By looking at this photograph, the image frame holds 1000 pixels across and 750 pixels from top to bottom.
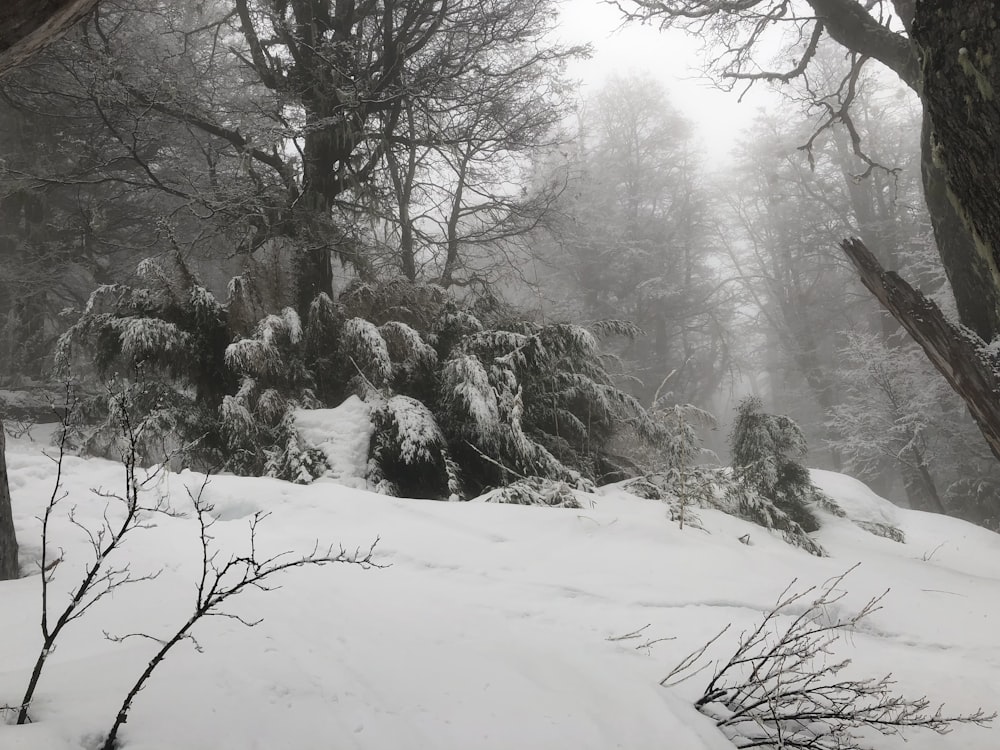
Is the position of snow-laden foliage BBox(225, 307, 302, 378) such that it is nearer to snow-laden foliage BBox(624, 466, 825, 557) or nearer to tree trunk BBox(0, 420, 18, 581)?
tree trunk BBox(0, 420, 18, 581)

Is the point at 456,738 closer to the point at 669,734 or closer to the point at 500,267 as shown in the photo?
the point at 669,734

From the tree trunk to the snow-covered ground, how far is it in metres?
0.19

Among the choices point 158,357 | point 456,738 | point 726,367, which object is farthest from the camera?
point 726,367

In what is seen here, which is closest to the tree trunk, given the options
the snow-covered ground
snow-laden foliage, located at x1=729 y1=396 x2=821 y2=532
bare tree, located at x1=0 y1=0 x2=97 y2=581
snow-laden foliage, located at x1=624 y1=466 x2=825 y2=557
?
the snow-covered ground

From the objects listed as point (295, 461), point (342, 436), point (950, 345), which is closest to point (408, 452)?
point (342, 436)

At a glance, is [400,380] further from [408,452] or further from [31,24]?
[31,24]

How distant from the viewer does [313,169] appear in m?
7.07

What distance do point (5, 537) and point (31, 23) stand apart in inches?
79.2

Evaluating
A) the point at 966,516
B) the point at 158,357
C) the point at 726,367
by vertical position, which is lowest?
the point at 966,516

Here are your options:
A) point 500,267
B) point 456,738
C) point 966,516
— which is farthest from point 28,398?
point 966,516

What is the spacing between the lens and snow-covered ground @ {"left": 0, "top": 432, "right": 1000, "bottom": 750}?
1410 mm

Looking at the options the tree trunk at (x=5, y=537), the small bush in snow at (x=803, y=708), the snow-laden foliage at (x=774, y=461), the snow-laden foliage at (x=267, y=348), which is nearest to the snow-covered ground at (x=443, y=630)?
the small bush in snow at (x=803, y=708)

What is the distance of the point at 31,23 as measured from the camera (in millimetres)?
1441

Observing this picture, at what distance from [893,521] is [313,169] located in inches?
323
